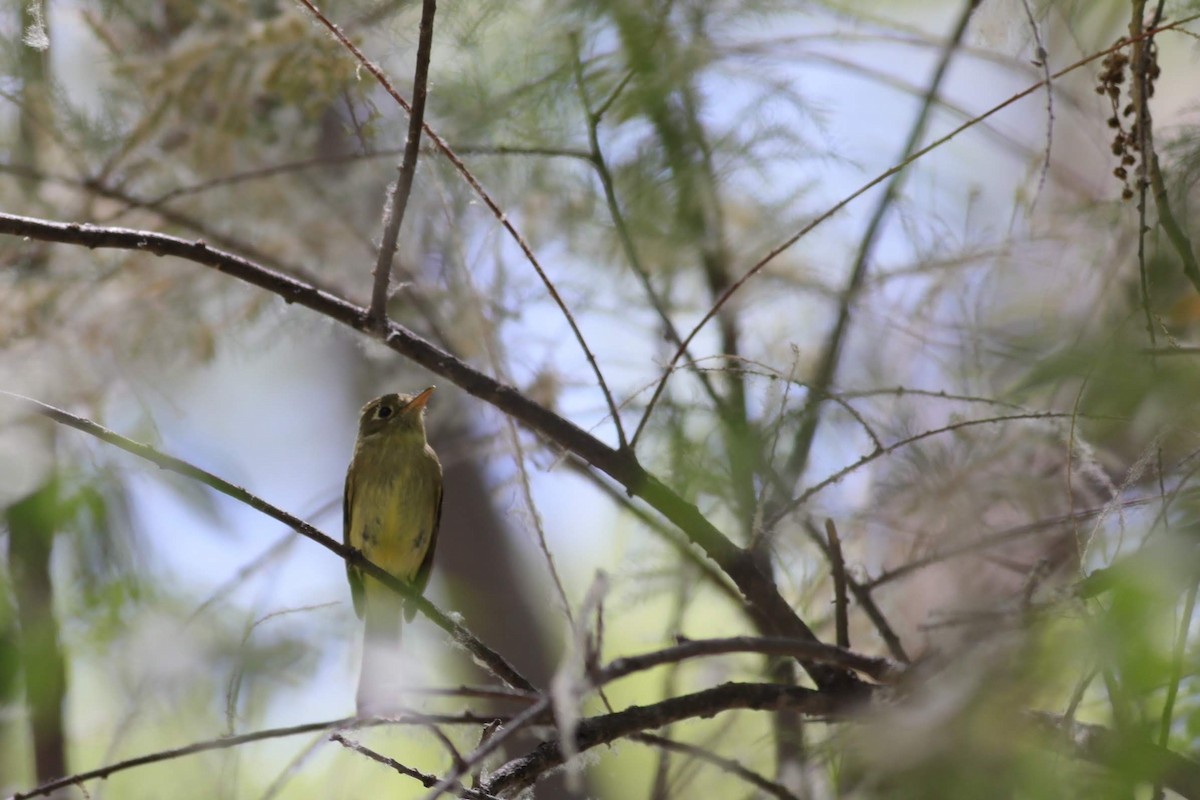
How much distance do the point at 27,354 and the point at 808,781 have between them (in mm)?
2639

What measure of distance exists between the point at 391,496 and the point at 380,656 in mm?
1951

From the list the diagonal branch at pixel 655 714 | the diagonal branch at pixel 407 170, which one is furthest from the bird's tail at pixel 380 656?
the diagonal branch at pixel 407 170

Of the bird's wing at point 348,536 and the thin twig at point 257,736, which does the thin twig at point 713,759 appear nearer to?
the thin twig at point 257,736

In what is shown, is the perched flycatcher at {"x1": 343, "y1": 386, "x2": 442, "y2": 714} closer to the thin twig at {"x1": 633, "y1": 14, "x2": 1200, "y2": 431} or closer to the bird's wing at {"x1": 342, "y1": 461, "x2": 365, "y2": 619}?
the bird's wing at {"x1": 342, "y1": 461, "x2": 365, "y2": 619}

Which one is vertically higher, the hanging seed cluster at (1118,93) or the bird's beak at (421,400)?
the bird's beak at (421,400)

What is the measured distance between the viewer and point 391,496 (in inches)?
159

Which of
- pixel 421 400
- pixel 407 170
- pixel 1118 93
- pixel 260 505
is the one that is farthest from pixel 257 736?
pixel 421 400

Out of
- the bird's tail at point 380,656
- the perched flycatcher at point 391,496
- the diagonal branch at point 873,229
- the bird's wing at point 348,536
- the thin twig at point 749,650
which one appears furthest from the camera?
the perched flycatcher at point 391,496

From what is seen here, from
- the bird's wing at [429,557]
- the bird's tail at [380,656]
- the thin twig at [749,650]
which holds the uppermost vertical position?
the bird's wing at [429,557]

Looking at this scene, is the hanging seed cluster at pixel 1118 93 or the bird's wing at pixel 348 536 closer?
the hanging seed cluster at pixel 1118 93

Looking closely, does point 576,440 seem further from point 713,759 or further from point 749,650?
point 749,650

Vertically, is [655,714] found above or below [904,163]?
below

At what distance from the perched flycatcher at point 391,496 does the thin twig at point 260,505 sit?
5.28 feet

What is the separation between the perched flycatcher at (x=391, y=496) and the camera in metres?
4.04
